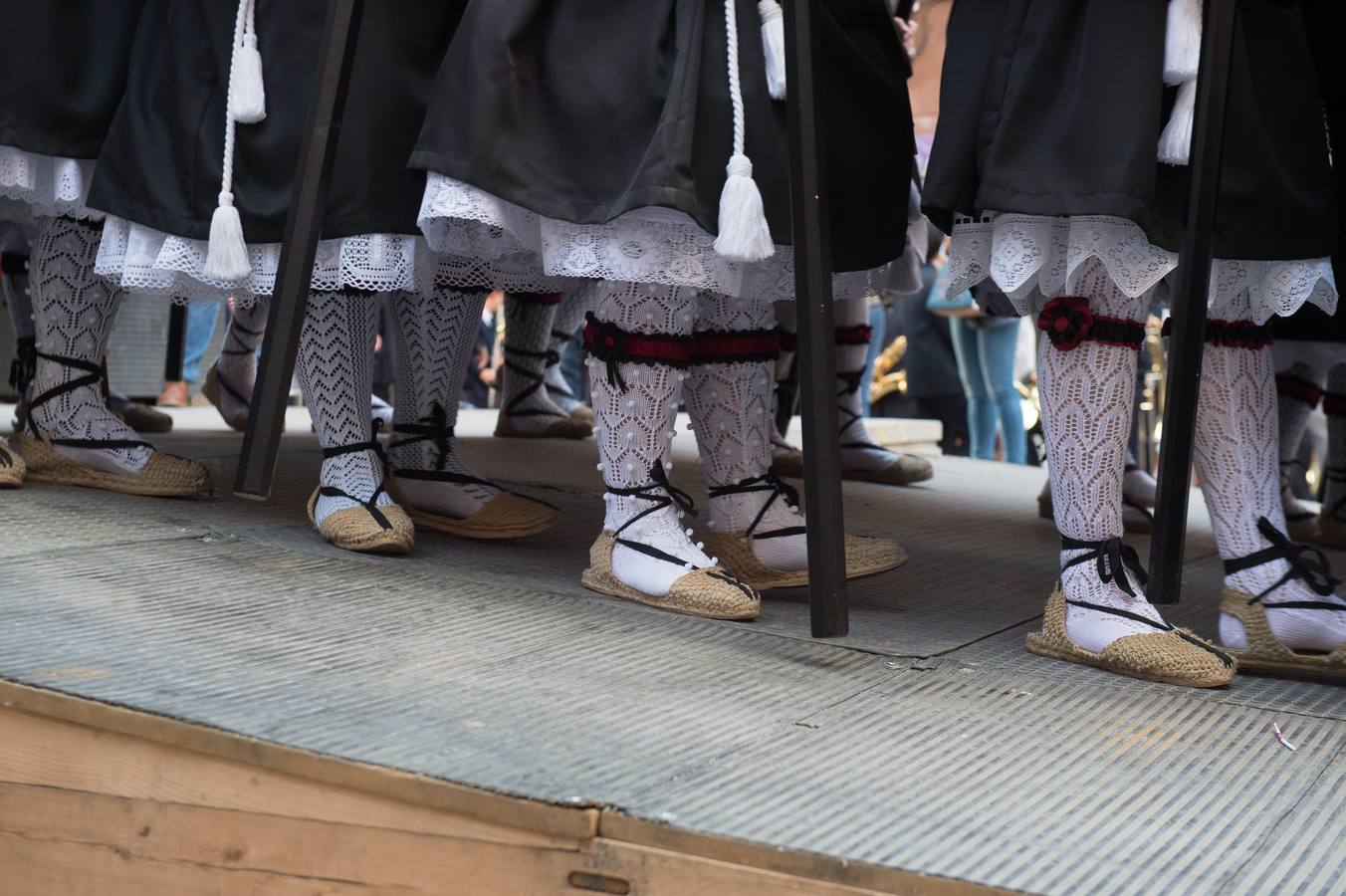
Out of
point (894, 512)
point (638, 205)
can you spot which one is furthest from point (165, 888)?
point (894, 512)

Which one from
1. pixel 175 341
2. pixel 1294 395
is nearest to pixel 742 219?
pixel 1294 395

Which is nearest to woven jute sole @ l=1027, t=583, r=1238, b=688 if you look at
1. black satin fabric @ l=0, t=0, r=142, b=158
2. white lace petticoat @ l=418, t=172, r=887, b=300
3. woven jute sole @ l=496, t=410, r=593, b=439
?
white lace petticoat @ l=418, t=172, r=887, b=300

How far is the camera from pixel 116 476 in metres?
2.12

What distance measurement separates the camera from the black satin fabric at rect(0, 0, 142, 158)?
200 centimetres

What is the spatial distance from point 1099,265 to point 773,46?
45 centimetres

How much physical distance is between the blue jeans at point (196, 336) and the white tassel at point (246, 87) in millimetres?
3457

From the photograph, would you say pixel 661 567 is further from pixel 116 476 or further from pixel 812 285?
pixel 116 476

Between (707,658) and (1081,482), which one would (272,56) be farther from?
(1081,482)

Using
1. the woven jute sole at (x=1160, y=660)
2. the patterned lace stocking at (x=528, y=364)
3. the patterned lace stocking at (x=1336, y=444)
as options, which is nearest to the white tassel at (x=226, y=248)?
the woven jute sole at (x=1160, y=660)

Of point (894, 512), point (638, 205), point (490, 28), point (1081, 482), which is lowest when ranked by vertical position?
point (894, 512)

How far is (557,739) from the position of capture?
3.59 ft

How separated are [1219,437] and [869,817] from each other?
2.81 ft

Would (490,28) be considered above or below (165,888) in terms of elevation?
above

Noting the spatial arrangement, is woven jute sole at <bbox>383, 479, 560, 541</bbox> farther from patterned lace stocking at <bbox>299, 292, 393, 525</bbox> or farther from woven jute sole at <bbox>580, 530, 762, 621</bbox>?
woven jute sole at <bbox>580, 530, 762, 621</bbox>
